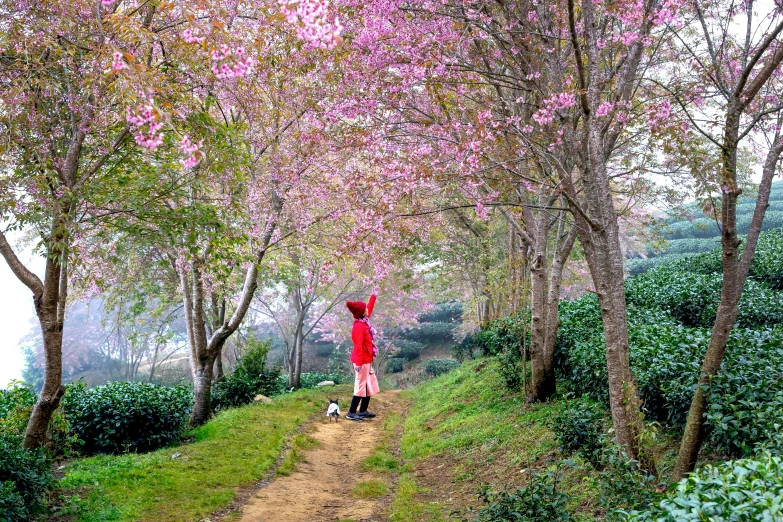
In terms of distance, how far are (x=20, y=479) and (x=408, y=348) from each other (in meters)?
27.6

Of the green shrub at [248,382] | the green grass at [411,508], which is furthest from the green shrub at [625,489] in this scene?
the green shrub at [248,382]

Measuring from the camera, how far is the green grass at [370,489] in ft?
21.7

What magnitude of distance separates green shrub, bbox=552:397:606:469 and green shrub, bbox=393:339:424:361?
25704 millimetres

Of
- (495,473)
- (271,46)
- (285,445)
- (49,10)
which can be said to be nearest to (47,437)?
(285,445)

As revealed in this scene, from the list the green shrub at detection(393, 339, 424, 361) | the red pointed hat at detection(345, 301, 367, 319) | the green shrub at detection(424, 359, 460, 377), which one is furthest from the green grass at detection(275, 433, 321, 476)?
the green shrub at detection(393, 339, 424, 361)

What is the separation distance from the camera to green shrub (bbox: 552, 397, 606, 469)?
5.45 metres

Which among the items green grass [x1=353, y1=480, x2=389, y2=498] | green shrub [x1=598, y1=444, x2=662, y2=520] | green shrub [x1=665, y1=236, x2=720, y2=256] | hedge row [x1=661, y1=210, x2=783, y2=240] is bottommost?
green grass [x1=353, y1=480, x2=389, y2=498]

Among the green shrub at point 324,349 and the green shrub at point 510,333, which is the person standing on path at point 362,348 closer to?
the green shrub at point 510,333

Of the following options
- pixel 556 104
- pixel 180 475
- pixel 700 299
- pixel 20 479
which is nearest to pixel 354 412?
pixel 180 475

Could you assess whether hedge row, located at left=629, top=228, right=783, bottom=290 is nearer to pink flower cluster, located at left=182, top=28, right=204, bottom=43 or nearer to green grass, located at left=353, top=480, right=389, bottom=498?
green grass, located at left=353, top=480, right=389, bottom=498

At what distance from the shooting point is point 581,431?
18.9ft

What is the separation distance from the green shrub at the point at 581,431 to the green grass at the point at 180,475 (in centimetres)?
364

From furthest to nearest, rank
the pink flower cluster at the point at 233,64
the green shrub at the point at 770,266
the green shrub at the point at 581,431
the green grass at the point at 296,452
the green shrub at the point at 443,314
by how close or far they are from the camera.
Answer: the green shrub at the point at 443,314 → the green shrub at the point at 770,266 → the green grass at the point at 296,452 → the green shrub at the point at 581,431 → the pink flower cluster at the point at 233,64

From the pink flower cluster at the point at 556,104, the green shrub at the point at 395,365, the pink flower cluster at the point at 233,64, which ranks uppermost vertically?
the pink flower cluster at the point at 556,104
